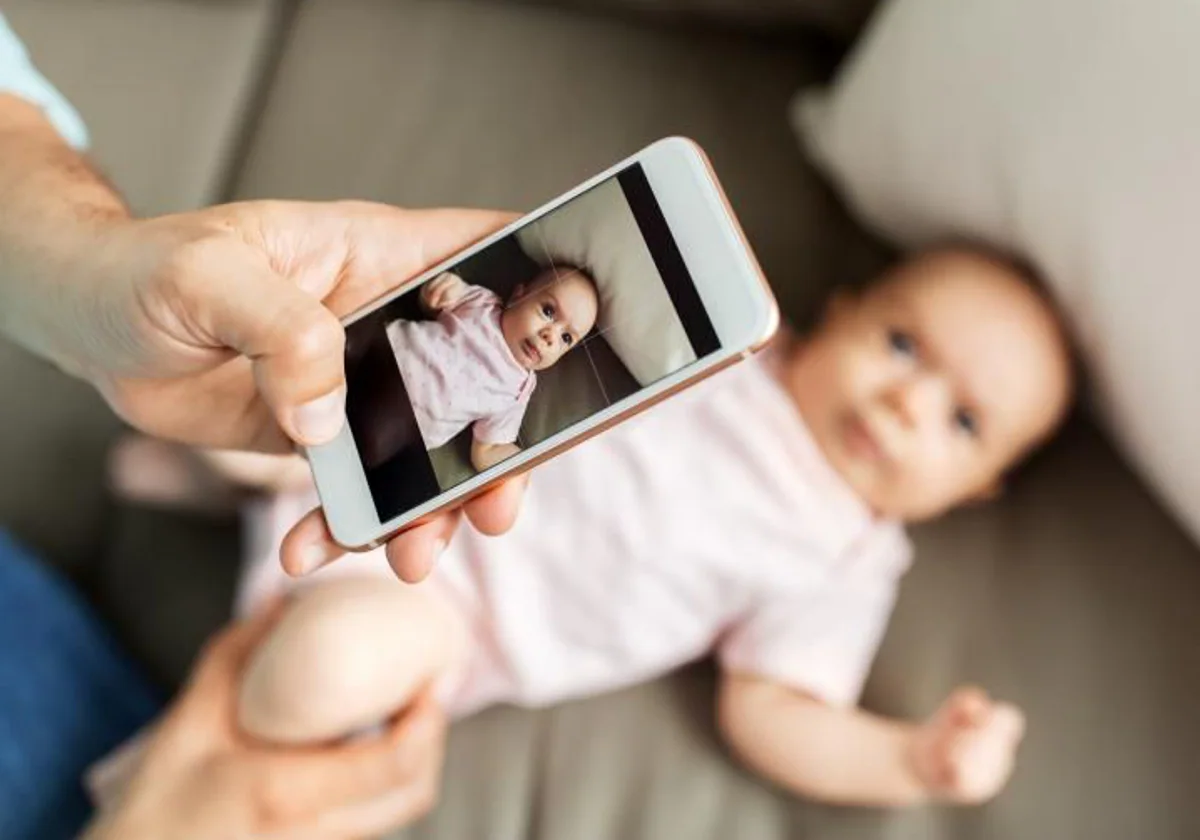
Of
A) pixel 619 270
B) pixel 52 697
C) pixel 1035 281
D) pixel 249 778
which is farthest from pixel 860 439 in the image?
pixel 52 697

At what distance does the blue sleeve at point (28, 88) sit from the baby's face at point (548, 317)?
1.15 ft

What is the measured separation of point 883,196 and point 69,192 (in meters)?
0.59

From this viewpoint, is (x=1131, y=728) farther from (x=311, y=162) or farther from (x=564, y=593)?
(x=311, y=162)

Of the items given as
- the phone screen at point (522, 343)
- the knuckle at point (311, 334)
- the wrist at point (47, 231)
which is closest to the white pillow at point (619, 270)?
the phone screen at point (522, 343)

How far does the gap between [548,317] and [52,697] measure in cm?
47

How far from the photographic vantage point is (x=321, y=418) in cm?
55

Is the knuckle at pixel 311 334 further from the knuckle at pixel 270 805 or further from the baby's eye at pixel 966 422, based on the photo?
the baby's eye at pixel 966 422

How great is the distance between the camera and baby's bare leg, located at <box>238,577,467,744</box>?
0.73 metres

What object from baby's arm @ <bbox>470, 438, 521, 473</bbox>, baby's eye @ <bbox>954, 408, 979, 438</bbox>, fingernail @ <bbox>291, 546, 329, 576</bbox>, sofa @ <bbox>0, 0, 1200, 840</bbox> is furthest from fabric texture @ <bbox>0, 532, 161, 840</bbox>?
baby's eye @ <bbox>954, 408, 979, 438</bbox>

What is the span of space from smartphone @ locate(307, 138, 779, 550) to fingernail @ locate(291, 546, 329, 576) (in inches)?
0.9

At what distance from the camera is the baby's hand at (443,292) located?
1.93 ft

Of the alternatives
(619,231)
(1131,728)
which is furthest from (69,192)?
(1131,728)

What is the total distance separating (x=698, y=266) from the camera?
54cm

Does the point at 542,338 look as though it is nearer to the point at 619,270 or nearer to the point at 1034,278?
the point at 619,270
